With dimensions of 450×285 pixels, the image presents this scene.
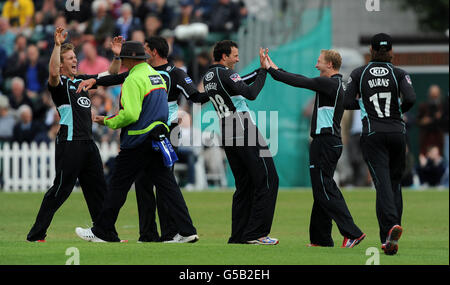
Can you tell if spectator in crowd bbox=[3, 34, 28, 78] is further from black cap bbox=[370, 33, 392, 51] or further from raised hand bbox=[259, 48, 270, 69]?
black cap bbox=[370, 33, 392, 51]

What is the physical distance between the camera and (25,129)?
86.6 feet

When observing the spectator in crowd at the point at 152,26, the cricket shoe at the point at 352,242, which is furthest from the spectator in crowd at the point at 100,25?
the cricket shoe at the point at 352,242

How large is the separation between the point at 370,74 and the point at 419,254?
2122 mm

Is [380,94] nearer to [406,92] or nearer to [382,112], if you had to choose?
[382,112]

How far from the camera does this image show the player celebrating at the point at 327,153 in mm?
12867

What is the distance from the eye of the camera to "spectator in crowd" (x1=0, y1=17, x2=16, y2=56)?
29.8 metres

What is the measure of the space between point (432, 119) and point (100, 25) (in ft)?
29.2

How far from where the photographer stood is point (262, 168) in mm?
13086

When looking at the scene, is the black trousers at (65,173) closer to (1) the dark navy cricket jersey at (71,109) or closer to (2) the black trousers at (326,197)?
(1) the dark navy cricket jersey at (71,109)

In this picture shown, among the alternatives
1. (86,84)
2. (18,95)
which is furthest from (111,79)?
(18,95)

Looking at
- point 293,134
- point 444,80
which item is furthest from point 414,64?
point 293,134

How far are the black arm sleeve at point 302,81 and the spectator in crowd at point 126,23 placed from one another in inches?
588
